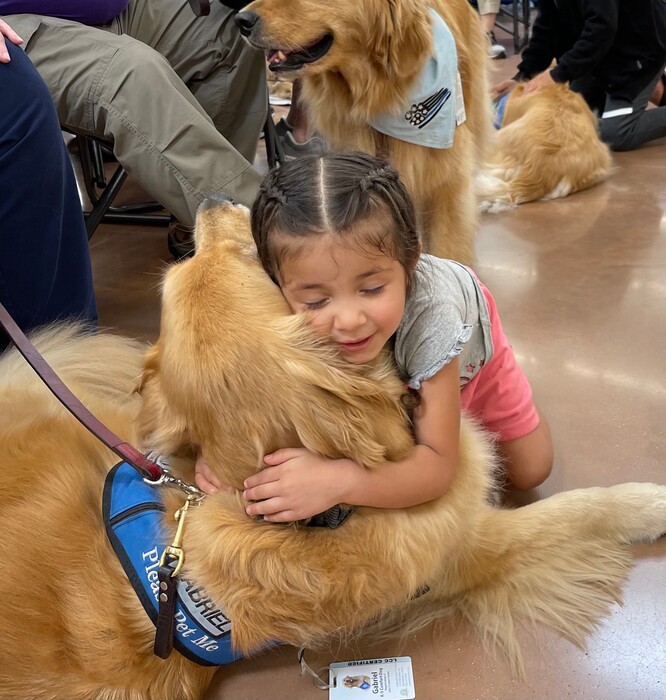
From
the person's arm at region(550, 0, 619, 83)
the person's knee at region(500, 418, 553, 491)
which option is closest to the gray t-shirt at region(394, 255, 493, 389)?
the person's knee at region(500, 418, 553, 491)

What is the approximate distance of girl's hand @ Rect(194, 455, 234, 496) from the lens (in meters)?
1.01

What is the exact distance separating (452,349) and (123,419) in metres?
0.78

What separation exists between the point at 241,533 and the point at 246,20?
1.61m

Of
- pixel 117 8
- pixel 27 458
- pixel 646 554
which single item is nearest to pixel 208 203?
pixel 27 458

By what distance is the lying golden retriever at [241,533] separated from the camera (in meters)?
0.90

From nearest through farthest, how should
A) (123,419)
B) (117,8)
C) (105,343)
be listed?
(123,419) < (105,343) < (117,8)

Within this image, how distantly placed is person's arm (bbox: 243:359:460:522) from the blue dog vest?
0.20 meters

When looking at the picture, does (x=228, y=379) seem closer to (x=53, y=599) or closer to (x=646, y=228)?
(x=53, y=599)

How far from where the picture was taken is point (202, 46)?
2477 mm

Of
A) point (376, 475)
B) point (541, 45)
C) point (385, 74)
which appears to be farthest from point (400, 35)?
point (541, 45)

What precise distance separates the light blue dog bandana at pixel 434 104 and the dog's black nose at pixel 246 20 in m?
0.52

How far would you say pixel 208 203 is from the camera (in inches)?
50.7

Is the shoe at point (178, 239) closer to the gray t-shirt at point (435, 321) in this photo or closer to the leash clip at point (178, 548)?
the gray t-shirt at point (435, 321)

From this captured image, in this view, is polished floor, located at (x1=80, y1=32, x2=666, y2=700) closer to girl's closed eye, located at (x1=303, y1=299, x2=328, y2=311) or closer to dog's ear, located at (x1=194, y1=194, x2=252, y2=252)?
girl's closed eye, located at (x1=303, y1=299, x2=328, y2=311)
